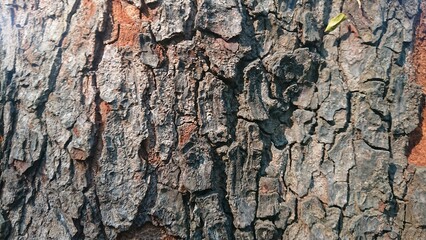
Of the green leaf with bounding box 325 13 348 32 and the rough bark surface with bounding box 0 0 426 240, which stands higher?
the green leaf with bounding box 325 13 348 32

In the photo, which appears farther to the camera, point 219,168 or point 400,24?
point 400,24

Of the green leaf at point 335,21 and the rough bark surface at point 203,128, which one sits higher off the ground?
the green leaf at point 335,21

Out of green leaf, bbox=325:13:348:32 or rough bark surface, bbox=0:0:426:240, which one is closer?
rough bark surface, bbox=0:0:426:240

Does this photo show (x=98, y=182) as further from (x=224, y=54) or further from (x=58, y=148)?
(x=224, y=54)

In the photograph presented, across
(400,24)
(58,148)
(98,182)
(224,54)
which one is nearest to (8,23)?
(58,148)

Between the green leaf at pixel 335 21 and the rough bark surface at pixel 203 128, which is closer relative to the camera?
the rough bark surface at pixel 203 128
